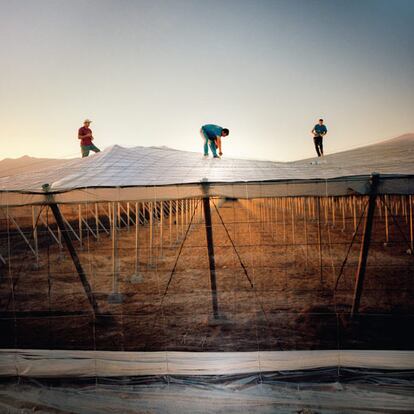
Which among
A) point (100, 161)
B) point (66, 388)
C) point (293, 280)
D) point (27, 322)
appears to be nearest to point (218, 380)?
point (66, 388)

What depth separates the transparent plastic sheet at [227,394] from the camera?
3.53 m

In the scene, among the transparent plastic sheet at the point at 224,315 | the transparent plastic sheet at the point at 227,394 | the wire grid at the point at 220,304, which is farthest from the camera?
the wire grid at the point at 220,304

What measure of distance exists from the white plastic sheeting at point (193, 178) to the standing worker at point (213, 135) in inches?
12.9

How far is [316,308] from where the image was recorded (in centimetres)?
683

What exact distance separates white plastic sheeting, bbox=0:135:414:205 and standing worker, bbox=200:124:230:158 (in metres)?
0.33

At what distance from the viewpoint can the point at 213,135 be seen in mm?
6160

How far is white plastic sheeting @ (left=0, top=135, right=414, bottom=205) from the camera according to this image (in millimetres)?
4363

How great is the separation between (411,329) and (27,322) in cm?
655

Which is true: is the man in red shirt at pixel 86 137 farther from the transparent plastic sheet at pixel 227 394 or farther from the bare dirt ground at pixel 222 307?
the transparent plastic sheet at pixel 227 394

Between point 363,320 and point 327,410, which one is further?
point 363,320

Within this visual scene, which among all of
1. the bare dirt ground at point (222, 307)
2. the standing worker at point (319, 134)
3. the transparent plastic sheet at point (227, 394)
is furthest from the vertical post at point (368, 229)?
the standing worker at point (319, 134)

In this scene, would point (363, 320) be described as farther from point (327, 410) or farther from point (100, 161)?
point (100, 161)

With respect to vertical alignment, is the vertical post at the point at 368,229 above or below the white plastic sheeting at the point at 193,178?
below

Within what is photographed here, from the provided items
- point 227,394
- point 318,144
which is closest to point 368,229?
point 227,394
